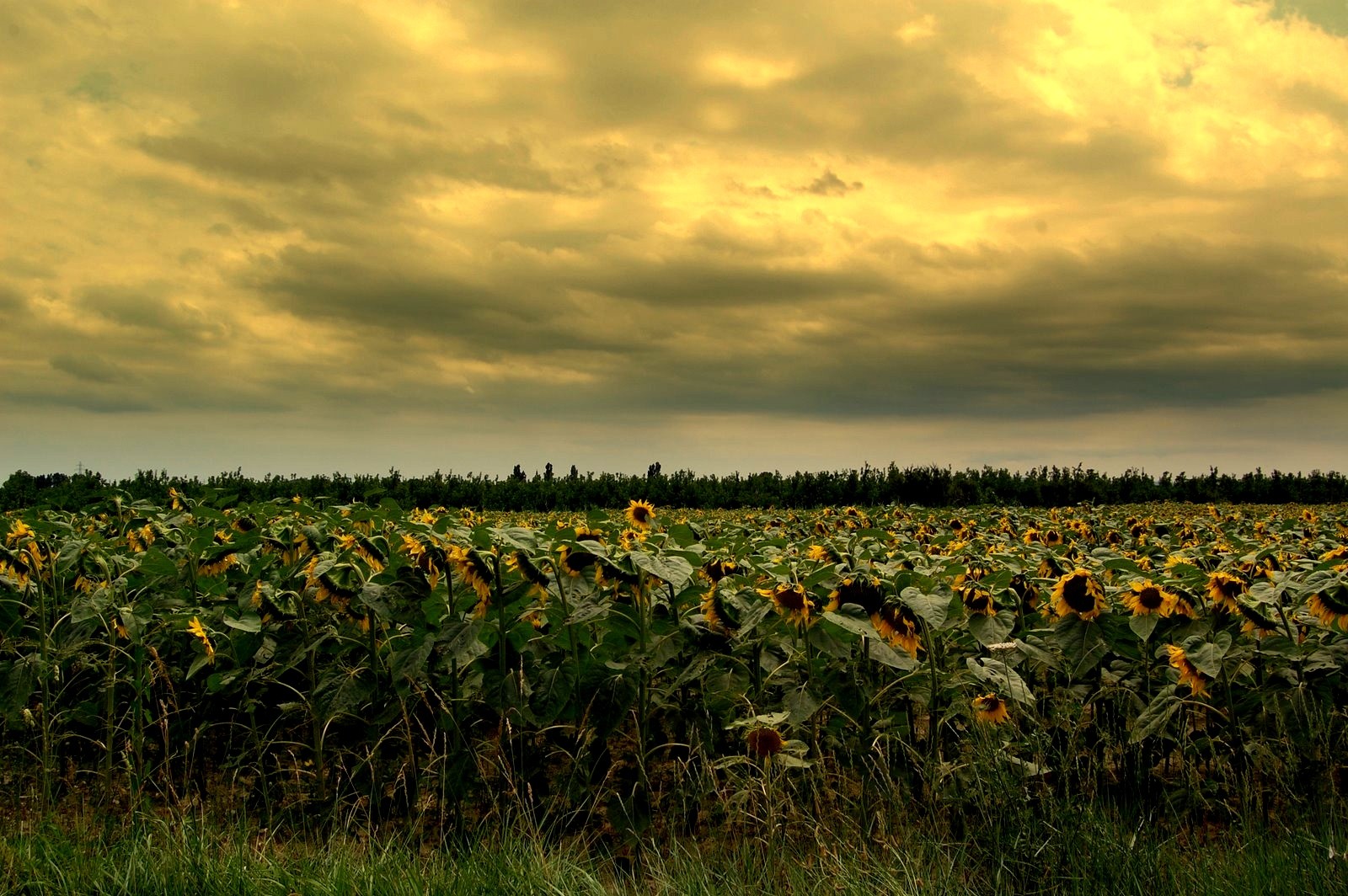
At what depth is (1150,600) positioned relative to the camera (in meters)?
4.39

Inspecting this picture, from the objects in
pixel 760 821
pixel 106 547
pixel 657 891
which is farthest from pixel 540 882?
pixel 106 547

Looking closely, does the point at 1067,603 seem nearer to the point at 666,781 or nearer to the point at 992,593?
the point at 992,593

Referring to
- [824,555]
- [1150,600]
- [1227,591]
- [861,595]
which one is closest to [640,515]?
[824,555]

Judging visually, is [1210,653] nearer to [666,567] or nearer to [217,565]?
[666,567]

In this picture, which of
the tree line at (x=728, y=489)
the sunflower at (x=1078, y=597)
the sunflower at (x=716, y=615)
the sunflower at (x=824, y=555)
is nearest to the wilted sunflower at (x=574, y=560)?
the sunflower at (x=716, y=615)

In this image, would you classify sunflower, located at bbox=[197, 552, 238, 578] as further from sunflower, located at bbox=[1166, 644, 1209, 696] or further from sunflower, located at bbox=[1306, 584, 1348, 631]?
sunflower, located at bbox=[1306, 584, 1348, 631]

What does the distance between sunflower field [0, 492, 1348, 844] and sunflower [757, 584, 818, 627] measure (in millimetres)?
11

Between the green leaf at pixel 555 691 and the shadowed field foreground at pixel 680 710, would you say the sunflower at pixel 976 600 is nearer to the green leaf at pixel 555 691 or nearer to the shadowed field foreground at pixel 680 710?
the shadowed field foreground at pixel 680 710

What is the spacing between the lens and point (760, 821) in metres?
3.67

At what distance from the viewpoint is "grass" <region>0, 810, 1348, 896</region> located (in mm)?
3479

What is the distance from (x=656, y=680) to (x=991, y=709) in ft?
4.56

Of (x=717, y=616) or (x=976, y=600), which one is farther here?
(x=976, y=600)

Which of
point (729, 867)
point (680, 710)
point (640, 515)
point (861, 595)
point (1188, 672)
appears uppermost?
point (640, 515)

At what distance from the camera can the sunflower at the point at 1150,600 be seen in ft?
14.4
